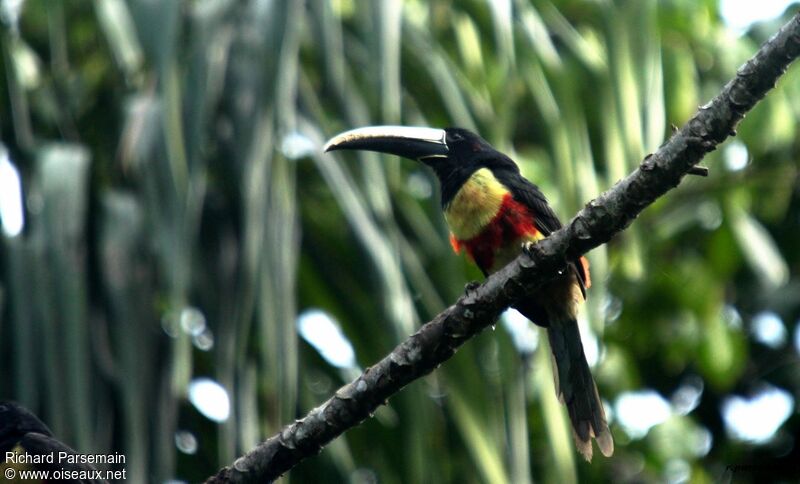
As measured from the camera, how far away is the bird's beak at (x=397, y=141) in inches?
160

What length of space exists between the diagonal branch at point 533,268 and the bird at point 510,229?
912mm

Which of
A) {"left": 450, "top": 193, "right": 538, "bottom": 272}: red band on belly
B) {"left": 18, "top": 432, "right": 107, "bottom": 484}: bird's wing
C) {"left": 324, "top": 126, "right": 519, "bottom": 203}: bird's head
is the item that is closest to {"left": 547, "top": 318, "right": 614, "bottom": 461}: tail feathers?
{"left": 450, "top": 193, "right": 538, "bottom": 272}: red band on belly

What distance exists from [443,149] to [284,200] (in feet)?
2.16

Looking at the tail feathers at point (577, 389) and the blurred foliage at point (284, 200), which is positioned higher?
the blurred foliage at point (284, 200)

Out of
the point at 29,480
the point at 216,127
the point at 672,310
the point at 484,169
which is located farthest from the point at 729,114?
the point at 672,310

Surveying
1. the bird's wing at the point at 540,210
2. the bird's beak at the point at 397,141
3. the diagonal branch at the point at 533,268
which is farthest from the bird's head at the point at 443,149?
the diagonal branch at the point at 533,268

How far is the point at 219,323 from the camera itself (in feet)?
13.6

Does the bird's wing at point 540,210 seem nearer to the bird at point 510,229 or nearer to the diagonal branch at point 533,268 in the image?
the bird at point 510,229

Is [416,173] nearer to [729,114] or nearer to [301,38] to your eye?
[301,38]

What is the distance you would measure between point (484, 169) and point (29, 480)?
1.88 m

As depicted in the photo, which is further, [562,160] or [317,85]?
[317,85]

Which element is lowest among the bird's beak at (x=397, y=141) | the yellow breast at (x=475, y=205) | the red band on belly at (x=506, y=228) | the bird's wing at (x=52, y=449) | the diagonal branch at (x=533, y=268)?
the diagonal branch at (x=533, y=268)

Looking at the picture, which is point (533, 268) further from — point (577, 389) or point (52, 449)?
point (52, 449)

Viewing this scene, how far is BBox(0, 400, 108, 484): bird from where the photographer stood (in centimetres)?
358
